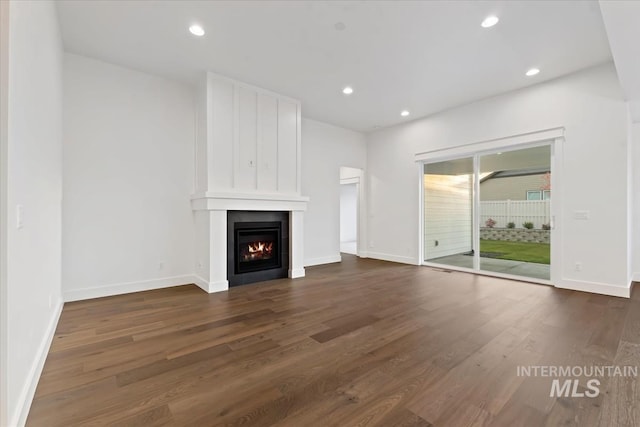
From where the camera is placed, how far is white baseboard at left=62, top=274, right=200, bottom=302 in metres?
3.58

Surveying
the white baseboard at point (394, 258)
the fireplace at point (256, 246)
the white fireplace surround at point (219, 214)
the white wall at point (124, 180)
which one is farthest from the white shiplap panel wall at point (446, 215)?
the white wall at point (124, 180)

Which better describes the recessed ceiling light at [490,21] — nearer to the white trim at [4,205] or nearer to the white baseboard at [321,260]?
the white trim at [4,205]

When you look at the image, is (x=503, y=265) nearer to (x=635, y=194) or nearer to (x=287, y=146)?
(x=635, y=194)

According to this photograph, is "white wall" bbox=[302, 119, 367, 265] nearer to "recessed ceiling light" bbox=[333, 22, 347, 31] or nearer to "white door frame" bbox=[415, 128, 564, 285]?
"white door frame" bbox=[415, 128, 564, 285]

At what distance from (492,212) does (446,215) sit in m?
1.06

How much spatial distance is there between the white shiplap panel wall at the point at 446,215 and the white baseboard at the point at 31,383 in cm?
614

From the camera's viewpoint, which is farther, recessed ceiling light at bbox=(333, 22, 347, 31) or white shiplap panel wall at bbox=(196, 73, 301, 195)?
white shiplap panel wall at bbox=(196, 73, 301, 195)

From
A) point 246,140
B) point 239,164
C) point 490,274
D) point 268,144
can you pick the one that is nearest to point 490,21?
point 268,144

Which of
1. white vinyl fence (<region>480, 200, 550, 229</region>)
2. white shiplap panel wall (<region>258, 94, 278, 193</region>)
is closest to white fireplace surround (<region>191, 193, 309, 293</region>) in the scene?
white shiplap panel wall (<region>258, 94, 278, 193</region>)

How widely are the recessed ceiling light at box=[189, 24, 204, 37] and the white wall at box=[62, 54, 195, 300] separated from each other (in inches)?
58.5

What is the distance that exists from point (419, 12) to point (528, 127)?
3081 mm

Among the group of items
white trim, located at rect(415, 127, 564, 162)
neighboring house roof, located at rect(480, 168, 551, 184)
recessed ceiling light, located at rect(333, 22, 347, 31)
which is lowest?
neighboring house roof, located at rect(480, 168, 551, 184)

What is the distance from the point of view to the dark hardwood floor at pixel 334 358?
61.5 inches

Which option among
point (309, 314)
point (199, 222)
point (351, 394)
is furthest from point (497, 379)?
point (199, 222)
